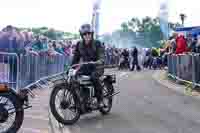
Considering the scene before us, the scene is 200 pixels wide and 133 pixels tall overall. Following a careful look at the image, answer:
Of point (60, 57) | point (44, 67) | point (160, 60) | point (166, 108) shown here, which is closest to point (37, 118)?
point (166, 108)

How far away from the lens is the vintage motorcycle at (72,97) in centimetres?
921

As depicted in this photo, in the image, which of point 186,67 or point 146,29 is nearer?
point 186,67

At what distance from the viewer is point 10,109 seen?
305 inches

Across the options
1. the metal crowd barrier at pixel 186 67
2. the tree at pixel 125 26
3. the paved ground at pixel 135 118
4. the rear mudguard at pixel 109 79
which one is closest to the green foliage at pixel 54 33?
the metal crowd barrier at pixel 186 67

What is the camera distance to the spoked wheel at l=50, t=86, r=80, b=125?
9117 mm

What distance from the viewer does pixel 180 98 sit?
14000mm

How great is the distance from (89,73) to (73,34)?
32.7 meters

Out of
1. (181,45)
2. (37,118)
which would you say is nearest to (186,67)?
(181,45)

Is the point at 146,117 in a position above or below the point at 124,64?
below

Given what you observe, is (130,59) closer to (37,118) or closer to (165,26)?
(165,26)

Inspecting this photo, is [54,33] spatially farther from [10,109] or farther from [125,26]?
[125,26]

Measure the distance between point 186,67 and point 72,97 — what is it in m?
9.04

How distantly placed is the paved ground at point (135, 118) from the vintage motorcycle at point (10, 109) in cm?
73

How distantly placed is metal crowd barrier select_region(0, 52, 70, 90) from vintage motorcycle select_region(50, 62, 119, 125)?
2.15 metres
